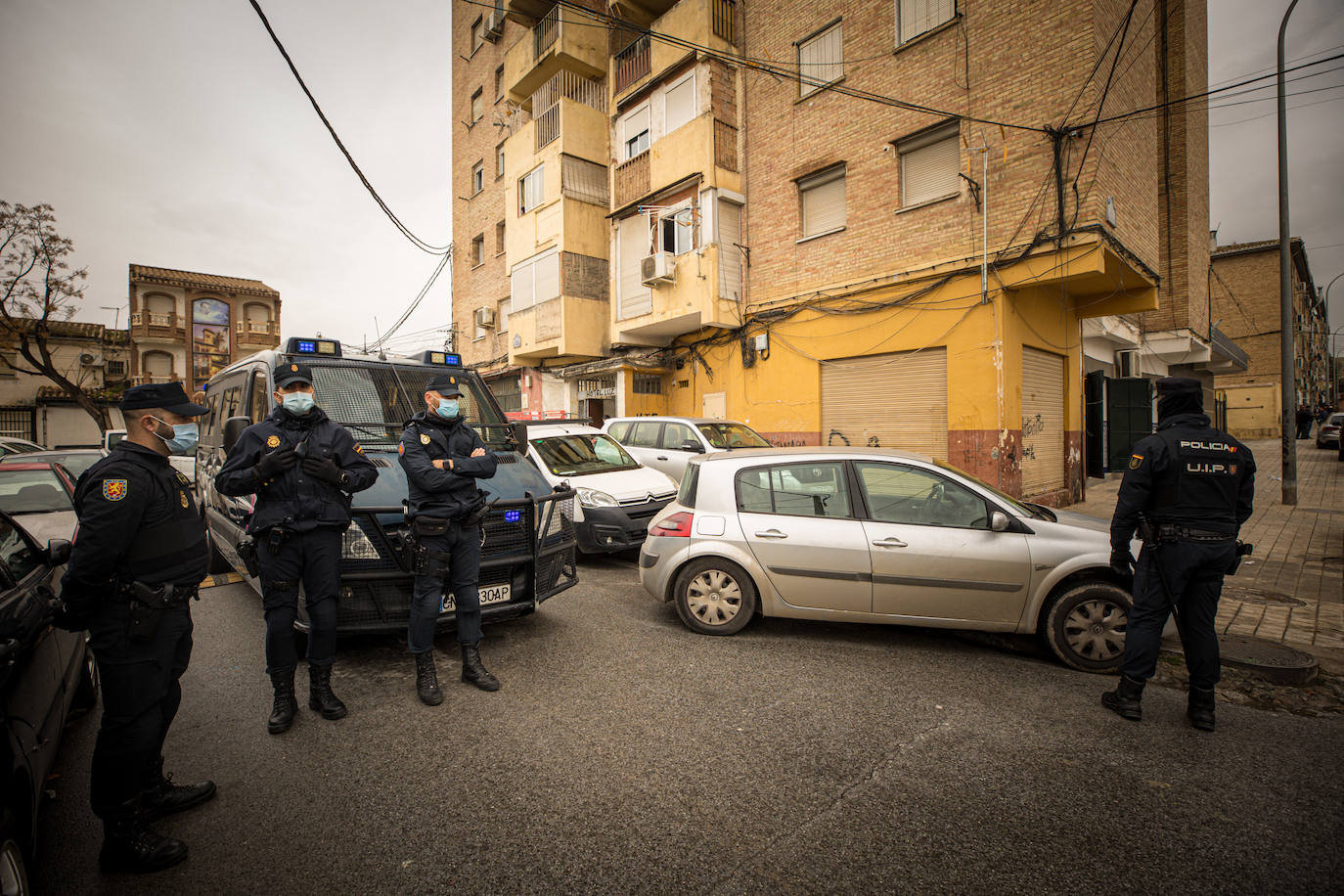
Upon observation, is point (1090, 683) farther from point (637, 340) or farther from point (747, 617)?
point (637, 340)

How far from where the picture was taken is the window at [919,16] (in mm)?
11186

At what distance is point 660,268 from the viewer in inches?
585

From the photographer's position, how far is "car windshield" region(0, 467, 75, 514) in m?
6.37

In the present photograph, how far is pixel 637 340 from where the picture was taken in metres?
17.1

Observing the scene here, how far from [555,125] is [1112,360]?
1784 cm

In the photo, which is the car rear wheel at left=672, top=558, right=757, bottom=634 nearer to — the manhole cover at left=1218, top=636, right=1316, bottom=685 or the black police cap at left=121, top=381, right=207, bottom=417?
the manhole cover at left=1218, top=636, right=1316, bottom=685

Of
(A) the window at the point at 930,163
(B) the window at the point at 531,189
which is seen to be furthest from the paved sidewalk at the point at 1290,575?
(B) the window at the point at 531,189

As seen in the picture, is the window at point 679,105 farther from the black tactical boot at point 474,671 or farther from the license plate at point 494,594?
the black tactical boot at point 474,671

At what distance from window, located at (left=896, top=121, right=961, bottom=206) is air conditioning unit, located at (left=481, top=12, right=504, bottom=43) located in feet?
60.6

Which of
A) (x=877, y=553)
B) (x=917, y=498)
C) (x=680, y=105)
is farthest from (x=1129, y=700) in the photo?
(x=680, y=105)

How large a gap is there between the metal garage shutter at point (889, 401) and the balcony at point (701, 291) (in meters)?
2.98

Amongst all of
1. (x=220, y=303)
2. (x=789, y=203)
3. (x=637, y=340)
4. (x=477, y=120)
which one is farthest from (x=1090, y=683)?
(x=220, y=303)

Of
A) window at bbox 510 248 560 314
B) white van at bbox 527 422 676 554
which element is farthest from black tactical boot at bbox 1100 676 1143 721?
window at bbox 510 248 560 314

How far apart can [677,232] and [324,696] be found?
13.9 m
